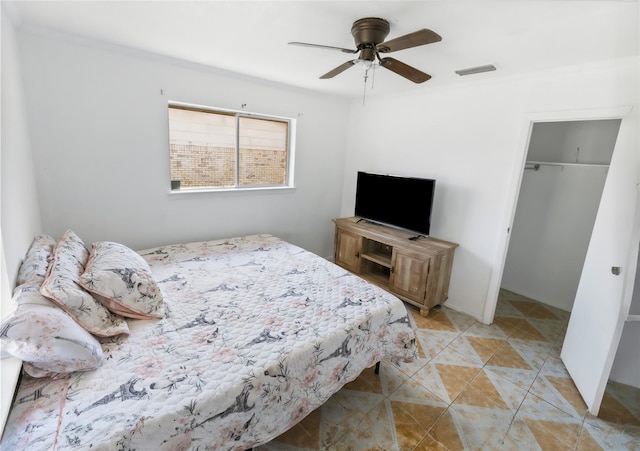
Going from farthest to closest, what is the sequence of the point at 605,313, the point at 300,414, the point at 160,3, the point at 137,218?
the point at 137,218
the point at 605,313
the point at 160,3
the point at 300,414

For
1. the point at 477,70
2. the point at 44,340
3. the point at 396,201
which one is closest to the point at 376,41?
the point at 477,70

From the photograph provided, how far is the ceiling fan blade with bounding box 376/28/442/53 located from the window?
191 centimetres

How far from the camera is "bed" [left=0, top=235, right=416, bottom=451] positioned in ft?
3.37

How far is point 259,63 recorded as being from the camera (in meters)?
2.48

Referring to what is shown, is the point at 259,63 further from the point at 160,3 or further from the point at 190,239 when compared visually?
the point at 190,239

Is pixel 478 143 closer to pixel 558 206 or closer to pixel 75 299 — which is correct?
pixel 558 206

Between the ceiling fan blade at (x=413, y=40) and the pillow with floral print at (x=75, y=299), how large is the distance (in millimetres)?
2005

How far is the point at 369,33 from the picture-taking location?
1.61 meters

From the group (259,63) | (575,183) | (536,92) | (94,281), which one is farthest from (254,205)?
(575,183)

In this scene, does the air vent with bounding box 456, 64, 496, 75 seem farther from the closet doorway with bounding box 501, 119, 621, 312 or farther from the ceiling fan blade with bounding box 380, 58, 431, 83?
the closet doorway with bounding box 501, 119, 621, 312

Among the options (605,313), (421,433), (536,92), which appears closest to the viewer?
(421,433)

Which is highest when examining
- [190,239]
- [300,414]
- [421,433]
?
[190,239]

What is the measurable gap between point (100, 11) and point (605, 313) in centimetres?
361

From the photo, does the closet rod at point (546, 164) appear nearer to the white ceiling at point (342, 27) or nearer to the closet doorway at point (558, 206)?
the closet doorway at point (558, 206)
